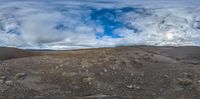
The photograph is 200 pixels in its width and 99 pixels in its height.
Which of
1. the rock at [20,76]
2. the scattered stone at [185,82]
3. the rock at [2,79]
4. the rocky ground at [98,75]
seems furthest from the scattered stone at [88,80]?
the scattered stone at [185,82]

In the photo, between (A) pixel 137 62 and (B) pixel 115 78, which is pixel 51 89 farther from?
(A) pixel 137 62

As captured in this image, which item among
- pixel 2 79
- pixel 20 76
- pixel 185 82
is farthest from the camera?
pixel 185 82

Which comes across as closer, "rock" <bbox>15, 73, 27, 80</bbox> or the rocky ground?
the rocky ground

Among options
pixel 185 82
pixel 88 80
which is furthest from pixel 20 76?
pixel 185 82

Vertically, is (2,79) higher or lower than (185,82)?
higher

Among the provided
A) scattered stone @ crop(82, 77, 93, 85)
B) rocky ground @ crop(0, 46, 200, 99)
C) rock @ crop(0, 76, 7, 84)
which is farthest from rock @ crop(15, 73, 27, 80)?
scattered stone @ crop(82, 77, 93, 85)

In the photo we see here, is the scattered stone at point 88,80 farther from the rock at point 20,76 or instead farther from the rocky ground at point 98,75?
the rock at point 20,76

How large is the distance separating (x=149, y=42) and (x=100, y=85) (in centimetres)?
413

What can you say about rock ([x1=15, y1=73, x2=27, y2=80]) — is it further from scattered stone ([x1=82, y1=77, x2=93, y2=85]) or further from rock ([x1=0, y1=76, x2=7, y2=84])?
scattered stone ([x1=82, y1=77, x2=93, y2=85])

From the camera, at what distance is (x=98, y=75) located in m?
8.79

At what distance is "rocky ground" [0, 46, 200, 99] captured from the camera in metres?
8.24

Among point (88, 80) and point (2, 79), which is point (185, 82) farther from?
point (2, 79)

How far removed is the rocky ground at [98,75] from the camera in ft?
27.0

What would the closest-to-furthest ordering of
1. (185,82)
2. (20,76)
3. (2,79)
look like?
(2,79) < (20,76) < (185,82)
